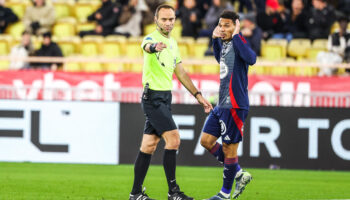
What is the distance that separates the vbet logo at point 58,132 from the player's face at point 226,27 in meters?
5.73

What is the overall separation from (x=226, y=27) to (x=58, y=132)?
614cm

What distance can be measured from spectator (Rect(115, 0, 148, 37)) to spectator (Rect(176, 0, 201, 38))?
3.73 ft

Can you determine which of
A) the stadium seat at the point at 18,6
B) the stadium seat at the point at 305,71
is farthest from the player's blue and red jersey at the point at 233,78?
the stadium seat at the point at 18,6

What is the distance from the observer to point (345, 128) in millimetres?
13742

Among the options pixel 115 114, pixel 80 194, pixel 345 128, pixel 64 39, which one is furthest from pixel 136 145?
pixel 64 39

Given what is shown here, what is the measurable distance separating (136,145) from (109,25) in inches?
257

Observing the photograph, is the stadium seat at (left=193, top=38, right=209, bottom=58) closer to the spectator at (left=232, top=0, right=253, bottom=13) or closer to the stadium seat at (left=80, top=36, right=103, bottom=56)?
the spectator at (left=232, top=0, right=253, bottom=13)

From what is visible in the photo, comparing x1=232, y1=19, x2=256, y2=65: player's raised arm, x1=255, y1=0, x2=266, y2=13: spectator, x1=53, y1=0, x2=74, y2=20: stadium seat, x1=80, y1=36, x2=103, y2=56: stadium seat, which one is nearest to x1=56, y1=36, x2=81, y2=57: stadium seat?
x1=80, y1=36, x2=103, y2=56: stadium seat

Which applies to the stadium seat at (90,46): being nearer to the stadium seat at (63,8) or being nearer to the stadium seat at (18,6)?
the stadium seat at (63,8)

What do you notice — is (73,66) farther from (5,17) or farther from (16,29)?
(5,17)

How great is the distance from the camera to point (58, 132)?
13.9 metres

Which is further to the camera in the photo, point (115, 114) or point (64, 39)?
point (64, 39)

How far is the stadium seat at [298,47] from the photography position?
1789cm

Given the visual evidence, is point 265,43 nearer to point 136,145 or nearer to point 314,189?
point 136,145
